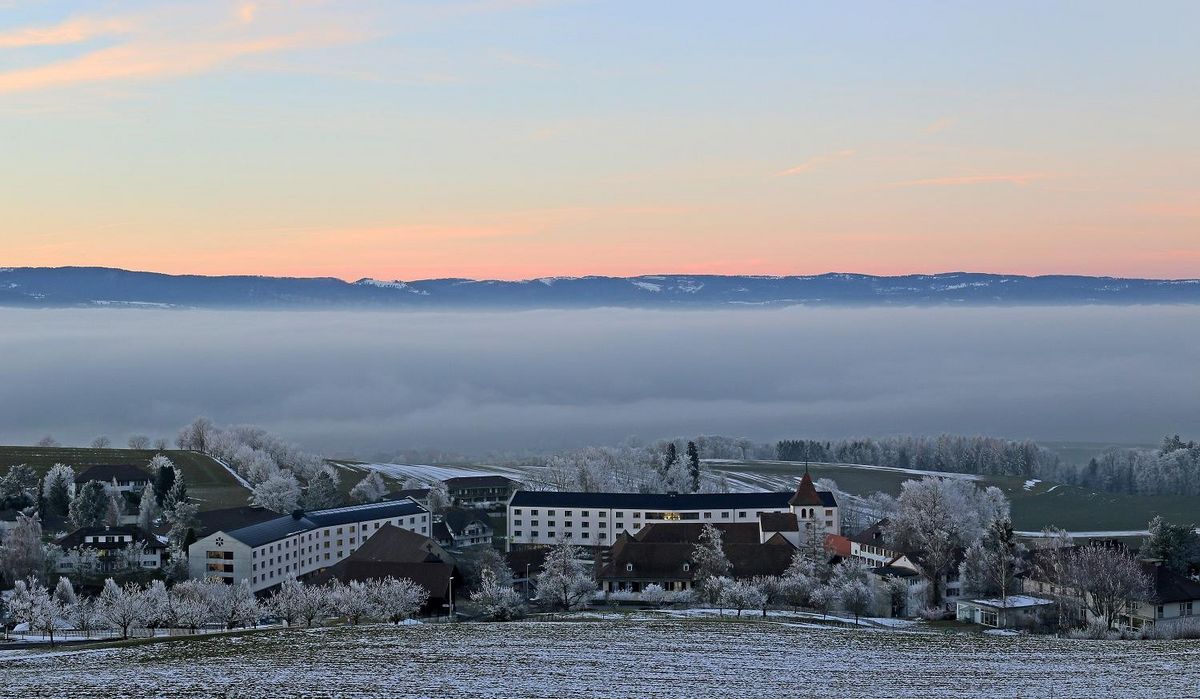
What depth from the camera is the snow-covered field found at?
3391cm

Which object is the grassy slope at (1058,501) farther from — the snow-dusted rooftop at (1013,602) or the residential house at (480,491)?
the snow-dusted rooftop at (1013,602)

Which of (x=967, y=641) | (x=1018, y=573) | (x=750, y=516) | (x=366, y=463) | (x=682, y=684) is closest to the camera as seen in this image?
(x=682, y=684)

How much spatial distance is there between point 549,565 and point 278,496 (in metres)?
41.3

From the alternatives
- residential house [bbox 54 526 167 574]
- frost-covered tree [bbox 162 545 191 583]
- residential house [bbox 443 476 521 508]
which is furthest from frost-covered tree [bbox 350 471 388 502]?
frost-covered tree [bbox 162 545 191 583]

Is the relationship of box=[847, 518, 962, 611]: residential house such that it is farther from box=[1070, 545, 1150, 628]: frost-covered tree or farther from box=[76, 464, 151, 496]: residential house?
box=[76, 464, 151, 496]: residential house

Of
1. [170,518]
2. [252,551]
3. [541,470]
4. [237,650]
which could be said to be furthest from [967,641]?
[541,470]

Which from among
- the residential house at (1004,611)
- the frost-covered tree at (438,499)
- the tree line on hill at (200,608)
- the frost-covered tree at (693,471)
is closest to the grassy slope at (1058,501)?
the frost-covered tree at (693,471)

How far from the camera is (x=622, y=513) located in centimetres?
9194

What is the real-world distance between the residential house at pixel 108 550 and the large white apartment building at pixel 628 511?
27894 millimetres

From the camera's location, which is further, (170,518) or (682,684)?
(170,518)

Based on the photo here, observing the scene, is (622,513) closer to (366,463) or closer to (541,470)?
→ (541,470)

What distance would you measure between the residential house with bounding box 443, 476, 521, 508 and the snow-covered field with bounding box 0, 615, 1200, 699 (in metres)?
64.3

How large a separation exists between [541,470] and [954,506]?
5217 centimetres

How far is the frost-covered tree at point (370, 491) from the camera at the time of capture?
349ft
